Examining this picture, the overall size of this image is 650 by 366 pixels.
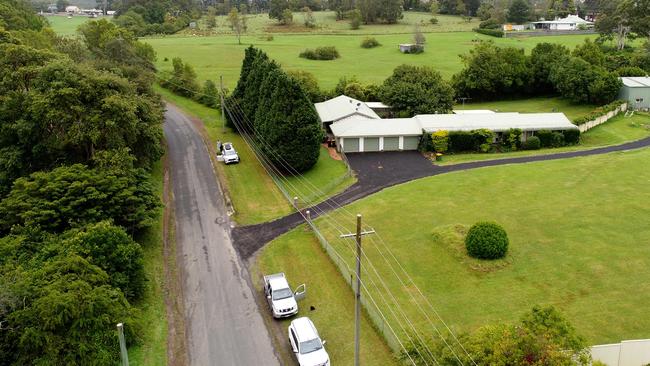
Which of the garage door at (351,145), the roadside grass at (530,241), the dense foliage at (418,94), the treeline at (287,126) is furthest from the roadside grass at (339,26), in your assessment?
the roadside grass at (530,241)

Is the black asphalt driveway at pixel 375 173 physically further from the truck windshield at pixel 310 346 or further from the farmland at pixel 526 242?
the truck windshield at pixel 310 346

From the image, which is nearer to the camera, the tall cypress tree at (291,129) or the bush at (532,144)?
the tall cypress tree at (291,129)

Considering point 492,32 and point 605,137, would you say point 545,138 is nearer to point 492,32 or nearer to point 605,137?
point 605,137

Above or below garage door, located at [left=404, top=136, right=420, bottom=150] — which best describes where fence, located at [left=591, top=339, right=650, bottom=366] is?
below

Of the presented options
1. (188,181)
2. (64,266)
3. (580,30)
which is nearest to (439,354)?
(64,266)

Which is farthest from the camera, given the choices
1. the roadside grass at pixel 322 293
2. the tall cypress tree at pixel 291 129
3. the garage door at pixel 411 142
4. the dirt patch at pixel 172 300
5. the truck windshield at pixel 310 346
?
the garage door at pixel 411 142

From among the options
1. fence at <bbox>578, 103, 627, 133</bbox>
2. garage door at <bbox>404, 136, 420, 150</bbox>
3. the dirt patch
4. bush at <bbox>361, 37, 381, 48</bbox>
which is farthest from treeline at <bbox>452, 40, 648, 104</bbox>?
the dirt patch

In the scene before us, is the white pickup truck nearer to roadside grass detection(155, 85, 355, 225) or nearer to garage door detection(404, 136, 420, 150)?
roadside grass detection(155, 85, 355, 225)
